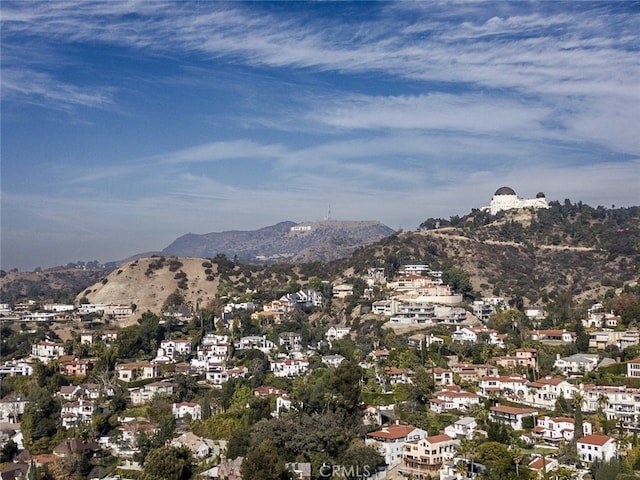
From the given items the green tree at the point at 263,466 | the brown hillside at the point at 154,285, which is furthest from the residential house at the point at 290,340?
the green tree at the point at 263,466

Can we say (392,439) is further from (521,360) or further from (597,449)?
(521,360)

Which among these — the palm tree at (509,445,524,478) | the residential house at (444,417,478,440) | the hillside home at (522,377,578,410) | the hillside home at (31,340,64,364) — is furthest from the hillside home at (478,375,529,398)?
the hillside home at (31,340,64,364)

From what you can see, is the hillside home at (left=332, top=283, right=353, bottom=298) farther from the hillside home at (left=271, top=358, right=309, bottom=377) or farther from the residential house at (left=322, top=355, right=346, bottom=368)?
the hillside home at (left=271, top=358, right=309, bottom=377)

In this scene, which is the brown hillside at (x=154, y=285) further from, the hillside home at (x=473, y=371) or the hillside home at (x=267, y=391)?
the hillside home at (x=473, y=371)

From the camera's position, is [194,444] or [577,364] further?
[577,364]

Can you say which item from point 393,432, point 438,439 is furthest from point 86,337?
point 438,439
